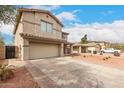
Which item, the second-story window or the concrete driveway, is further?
the second-story window

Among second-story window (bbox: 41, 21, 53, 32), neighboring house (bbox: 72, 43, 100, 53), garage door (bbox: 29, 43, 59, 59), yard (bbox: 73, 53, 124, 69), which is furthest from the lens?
neighboring house (bbox: 72, 43, 100, 53)

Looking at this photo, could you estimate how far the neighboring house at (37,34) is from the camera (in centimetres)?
1584

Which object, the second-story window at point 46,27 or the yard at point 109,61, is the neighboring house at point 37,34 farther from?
the yard at point 109,61

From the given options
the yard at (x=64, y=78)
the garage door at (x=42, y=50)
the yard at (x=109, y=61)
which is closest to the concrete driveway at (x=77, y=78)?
the yard at (x=64, y=78)

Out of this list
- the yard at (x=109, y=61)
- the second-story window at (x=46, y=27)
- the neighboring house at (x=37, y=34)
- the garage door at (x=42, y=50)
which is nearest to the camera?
the yard at (x=109, y=61)

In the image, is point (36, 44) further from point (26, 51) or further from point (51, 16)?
point (51, 16)

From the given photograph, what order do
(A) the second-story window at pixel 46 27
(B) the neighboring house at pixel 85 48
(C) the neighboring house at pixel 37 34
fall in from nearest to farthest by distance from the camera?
(C) the neighboring house at pixel 37 34, (A) the second-story window at pixel 46 27, (B) the neighboring house at pixel 85 48

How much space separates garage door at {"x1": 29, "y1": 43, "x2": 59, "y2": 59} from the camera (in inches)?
671

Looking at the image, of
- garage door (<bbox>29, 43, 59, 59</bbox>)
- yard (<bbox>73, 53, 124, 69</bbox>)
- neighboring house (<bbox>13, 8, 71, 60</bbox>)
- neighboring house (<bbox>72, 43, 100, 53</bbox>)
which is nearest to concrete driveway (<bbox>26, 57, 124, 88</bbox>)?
yard (<bbox>73, 53, 124, 69</bbox>)

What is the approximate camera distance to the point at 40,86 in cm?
611

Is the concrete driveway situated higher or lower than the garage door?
lower

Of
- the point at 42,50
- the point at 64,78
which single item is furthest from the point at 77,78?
the point at 42,50

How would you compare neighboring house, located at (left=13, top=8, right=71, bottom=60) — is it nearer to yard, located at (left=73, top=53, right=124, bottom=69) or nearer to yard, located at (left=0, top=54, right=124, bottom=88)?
yard, located at (left=73, top=53, right=124, bottom=69)
